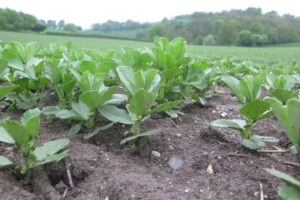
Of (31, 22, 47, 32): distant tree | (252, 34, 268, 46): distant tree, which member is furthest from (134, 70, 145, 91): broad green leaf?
(252, 34, 268, 46): distant tree

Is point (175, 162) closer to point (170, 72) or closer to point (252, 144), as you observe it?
point (252, 144)

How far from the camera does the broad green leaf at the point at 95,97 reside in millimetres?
1215

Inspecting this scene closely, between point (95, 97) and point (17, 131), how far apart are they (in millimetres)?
409

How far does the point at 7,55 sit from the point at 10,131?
3.85 ft

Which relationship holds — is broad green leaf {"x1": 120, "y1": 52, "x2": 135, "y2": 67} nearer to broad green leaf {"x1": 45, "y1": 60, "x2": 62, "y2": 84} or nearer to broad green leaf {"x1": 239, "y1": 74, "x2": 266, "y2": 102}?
broad green leaf {"x1": 45, "y1": 60, "x2": 62, "y2": 84}

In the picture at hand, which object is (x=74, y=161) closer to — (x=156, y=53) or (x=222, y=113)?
(x=156, y=53)

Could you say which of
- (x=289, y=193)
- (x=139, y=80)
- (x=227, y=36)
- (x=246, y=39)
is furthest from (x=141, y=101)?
(x=227, y=36)

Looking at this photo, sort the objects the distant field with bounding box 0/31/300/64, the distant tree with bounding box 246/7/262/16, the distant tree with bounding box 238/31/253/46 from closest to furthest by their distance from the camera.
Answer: the distant field with bounding box 0/31/300/64 → the distant tree with bounding box 238/31/253/46 → the distant tree with bounding box 246/7/262/16

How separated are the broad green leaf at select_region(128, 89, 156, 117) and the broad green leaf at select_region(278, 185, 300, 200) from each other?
2.06ft

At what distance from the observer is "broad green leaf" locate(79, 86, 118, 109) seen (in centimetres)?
122

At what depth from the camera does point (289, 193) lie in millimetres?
820

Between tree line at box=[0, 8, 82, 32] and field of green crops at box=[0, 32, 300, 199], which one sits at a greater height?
tree line at box=[0, 8, 82, 32]

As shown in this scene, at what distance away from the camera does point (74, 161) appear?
1.19 metres

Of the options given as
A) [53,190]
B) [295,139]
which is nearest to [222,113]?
[295,139]
